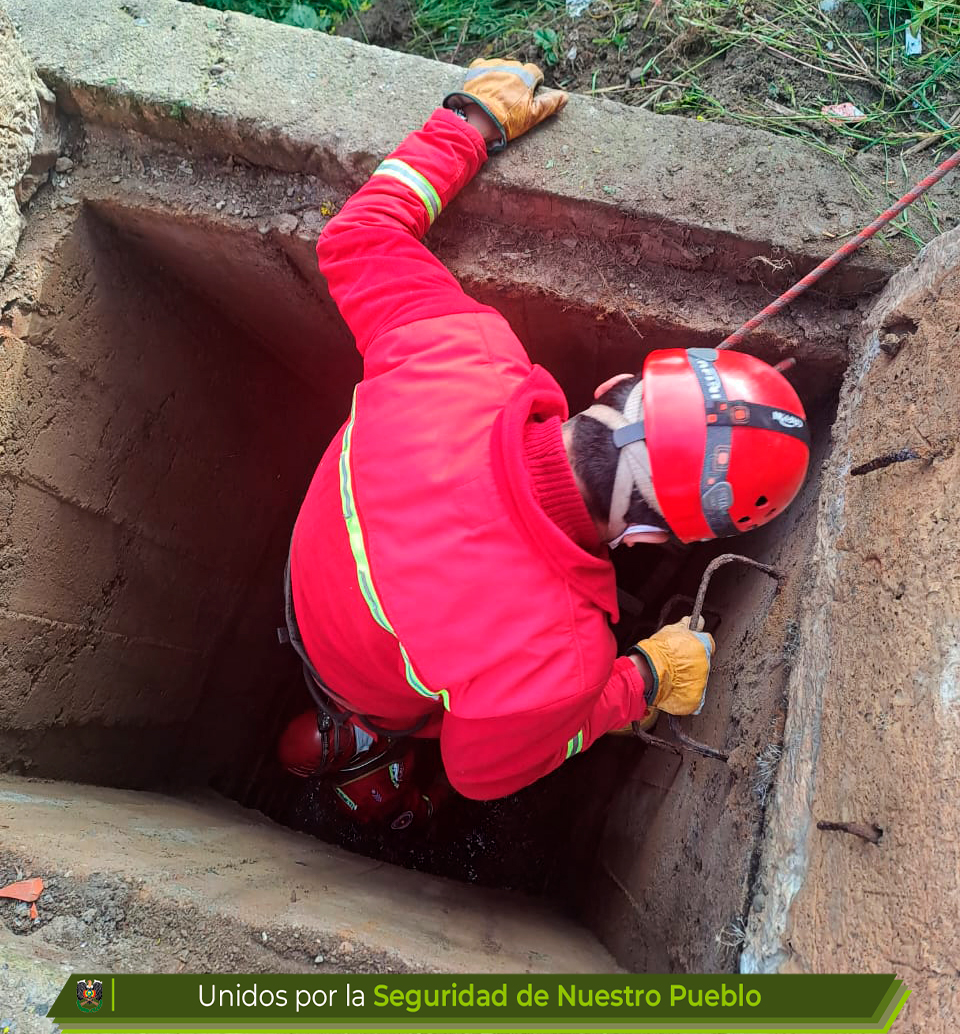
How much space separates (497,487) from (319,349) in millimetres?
1646

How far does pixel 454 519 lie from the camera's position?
1380 millimetres

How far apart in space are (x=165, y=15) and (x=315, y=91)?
0.52 metres

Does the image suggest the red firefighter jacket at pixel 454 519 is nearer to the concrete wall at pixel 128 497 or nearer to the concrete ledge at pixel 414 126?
the concrete ledge at pixel 414 126

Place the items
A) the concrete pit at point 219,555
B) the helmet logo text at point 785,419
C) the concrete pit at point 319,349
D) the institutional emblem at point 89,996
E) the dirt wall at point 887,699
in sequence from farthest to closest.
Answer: the concrete pit at point 219,555 < the concrete pit at point 319,349 < the helmet logo text at point 785,419 < the institutional emblem at point 89,996 < the dirt wall at point 887,699

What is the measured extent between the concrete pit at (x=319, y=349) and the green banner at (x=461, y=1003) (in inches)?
2.2

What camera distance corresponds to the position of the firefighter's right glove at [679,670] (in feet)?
6.34

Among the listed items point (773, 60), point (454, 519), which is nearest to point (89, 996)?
point (454, 519)

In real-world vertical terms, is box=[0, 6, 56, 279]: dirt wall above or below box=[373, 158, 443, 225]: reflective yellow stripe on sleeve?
below

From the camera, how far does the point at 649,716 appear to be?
225 cm

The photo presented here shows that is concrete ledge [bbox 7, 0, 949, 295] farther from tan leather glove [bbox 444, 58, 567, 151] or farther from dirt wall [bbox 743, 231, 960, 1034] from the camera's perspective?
dirt wall [bbox 743, 231, 960, 1034]

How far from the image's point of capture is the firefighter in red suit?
1.34 m

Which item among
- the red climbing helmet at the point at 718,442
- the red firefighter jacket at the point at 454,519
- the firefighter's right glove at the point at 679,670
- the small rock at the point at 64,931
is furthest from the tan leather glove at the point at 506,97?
the small rock at the point at 64,931

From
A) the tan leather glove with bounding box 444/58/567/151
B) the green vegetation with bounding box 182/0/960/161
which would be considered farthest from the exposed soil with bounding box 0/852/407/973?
the green vegetation with bounding box 182/0/960/161

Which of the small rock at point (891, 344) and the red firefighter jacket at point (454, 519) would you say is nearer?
the red firefighter jacket at point (454, 519)
